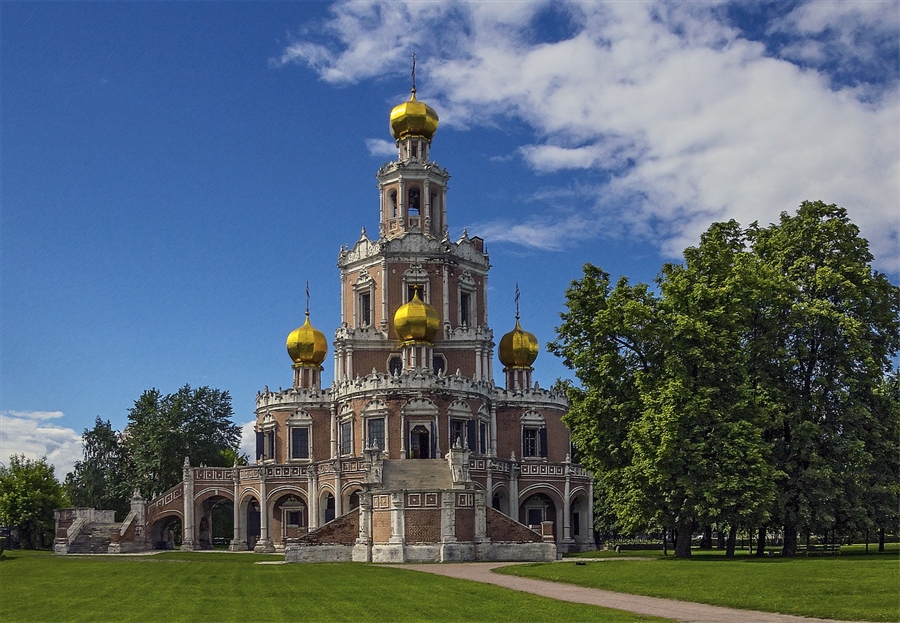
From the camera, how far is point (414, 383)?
60031mm

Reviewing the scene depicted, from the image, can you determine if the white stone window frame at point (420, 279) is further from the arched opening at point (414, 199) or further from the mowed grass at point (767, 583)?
the mowed grass at point (767, 583)

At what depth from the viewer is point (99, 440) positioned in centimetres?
8194

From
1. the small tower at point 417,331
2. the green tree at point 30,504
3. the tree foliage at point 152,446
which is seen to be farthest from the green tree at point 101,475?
the small tower at point 417,331

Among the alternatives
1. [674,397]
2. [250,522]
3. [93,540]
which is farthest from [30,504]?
[674,397]

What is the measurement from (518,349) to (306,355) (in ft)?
47.7

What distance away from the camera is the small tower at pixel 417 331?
62.0 m

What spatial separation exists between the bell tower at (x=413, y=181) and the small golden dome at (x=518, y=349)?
853 cm

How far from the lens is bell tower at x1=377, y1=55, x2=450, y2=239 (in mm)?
68625

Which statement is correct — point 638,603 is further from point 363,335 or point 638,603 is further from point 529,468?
point 363,335

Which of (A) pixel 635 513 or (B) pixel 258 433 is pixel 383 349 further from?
(A) pixel 635 513

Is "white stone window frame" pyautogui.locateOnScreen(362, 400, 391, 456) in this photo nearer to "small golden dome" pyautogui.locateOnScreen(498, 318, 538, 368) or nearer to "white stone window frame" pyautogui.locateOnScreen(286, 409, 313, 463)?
"white stone window frame" pyautogui.locateOnScreen(286, 409, 313, 463)

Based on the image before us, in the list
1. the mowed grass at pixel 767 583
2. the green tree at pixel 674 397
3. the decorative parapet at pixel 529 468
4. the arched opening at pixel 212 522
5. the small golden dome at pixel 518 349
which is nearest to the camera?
the mowed grass at pixel 767 583

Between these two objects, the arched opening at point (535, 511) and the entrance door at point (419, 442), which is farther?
the arched opening at point (535, 511)

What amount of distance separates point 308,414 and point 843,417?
116 feet
